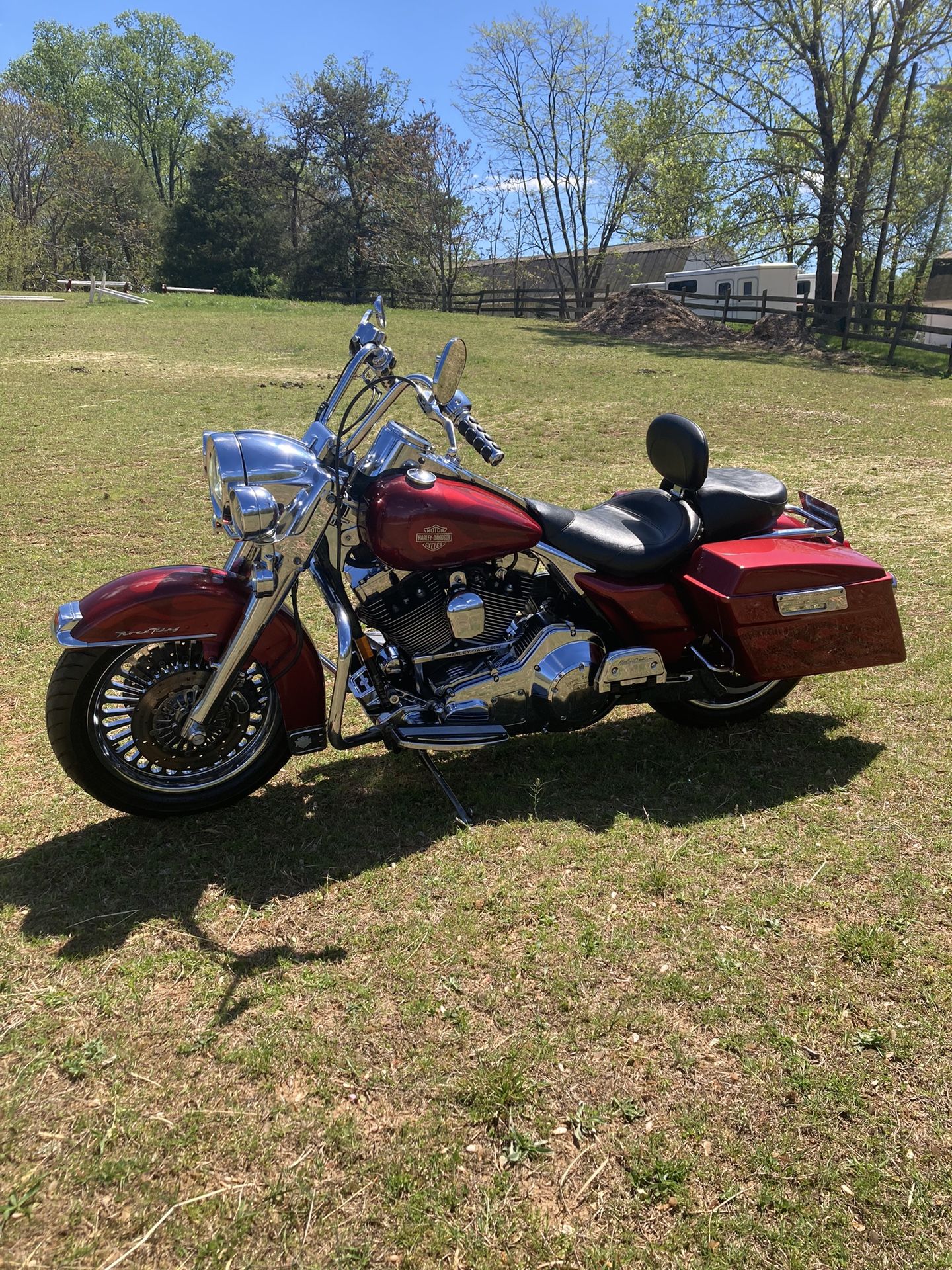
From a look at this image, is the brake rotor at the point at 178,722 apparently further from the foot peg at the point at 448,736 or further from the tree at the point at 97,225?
the tree at the point at 97,225

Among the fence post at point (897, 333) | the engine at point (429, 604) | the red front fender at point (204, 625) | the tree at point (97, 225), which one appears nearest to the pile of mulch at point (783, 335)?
the fence post at point (897, 333)

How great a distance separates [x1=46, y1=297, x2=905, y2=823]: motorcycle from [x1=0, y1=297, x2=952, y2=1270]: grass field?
0.34 metres

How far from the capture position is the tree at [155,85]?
197ft

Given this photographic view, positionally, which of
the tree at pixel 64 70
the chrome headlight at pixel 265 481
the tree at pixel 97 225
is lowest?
the chrome headlight at pixel 265 481

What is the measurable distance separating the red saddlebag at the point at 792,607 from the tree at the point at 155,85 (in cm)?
6656

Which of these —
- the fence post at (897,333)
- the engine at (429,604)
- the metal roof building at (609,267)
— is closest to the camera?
the engine at (429,604)

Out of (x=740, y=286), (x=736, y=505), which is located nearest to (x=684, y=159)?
(x=740, y=286)

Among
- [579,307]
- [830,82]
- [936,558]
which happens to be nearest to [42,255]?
[579,307]

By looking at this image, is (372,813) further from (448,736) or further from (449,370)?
(449,370)

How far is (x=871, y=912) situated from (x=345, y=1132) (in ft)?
6.13

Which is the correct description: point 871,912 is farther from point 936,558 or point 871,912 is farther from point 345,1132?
point 936,558

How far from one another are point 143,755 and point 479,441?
1668 millimetres

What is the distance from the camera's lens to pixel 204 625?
3268mm

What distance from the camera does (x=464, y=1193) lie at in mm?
2115
